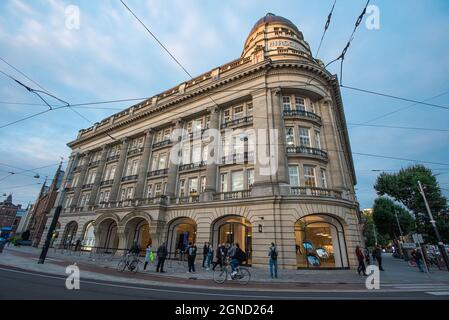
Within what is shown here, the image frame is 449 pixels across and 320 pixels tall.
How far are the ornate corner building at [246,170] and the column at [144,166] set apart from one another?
13 centimetres

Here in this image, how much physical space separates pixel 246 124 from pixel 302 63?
27.0ft

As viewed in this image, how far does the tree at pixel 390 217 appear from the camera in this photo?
129 feet

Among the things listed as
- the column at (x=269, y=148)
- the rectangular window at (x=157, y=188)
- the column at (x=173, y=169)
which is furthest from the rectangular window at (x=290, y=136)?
the rectangular window at (x=157, y=188)

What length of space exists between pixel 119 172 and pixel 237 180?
18.2 m

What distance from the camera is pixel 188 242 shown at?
848 inches

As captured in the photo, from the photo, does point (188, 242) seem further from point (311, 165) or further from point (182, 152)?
point (311, 165)

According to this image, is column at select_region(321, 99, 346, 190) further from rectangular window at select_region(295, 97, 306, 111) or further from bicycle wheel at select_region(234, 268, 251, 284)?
bicycle wheel at select_region(234, 268, 251, 284)

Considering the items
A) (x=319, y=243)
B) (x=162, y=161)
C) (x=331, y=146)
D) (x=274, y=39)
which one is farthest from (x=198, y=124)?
(x=319, y=243)

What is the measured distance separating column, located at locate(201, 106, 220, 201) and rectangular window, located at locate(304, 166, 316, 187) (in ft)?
27.8

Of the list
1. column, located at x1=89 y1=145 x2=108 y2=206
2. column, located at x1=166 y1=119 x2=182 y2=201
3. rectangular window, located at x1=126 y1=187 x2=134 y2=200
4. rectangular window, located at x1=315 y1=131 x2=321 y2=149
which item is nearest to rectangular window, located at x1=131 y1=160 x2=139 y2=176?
rectangular window, located at x1=126 y1=187 x2=134 y2=200

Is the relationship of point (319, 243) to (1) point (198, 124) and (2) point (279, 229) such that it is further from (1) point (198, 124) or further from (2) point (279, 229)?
(1) point (198, 124)

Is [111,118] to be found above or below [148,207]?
above
